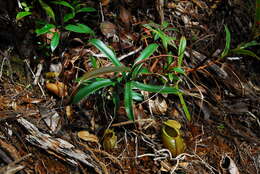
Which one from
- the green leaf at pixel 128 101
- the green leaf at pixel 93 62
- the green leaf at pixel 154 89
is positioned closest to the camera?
the green leaf at pixel 128 101

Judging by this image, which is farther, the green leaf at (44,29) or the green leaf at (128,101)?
the green leaf at (44,29)

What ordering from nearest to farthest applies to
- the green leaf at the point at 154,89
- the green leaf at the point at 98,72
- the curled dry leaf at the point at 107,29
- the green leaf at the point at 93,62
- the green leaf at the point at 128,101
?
the green leaf at the point at 98,72 < the green leaf at the point at 128,101 < the green leaf at the point at 154,89 < the green leaf at the point at 93,62 < the curled dry leaf at the point at 107,29

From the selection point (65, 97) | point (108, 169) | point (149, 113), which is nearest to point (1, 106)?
point (65, 97)

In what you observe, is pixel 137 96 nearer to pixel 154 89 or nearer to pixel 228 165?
pixel 154 89

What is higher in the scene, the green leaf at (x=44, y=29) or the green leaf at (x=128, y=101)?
the green leaf at (x=44, y=29)

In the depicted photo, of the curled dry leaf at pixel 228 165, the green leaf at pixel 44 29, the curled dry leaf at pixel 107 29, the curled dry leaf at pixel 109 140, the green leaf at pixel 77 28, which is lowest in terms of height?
the curled dry leaf at pixel 228 165

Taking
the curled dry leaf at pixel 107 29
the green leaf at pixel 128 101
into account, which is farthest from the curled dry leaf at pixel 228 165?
the curled dry leaf at pixel 107 29

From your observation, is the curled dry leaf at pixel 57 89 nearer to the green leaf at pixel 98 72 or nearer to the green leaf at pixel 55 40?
the green leaf at pixel 55 40

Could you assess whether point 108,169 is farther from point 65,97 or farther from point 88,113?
point 65,97

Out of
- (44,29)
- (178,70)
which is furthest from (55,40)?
(178,70)

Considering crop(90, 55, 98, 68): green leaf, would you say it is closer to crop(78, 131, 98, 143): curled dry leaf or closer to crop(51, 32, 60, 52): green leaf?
crop(51, 32, 60, 52): green leaf
